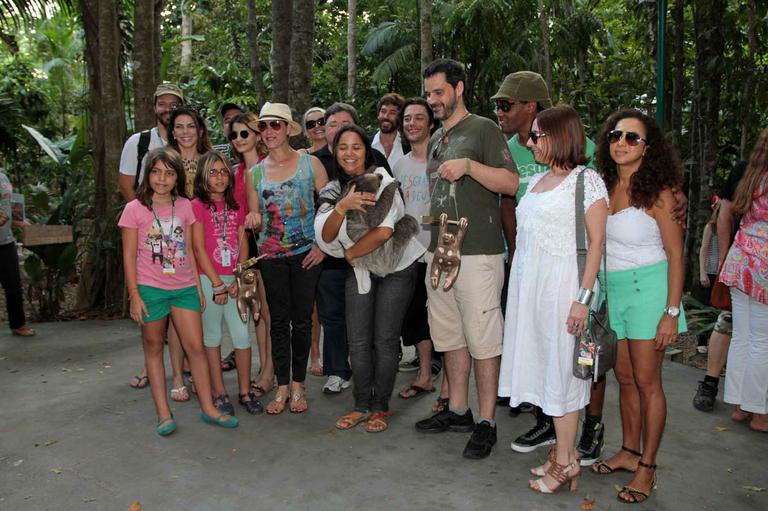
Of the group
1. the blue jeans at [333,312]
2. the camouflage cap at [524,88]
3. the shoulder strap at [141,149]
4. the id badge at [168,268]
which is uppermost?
the camouflage cap at [524,88]

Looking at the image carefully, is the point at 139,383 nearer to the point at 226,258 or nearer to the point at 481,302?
the point at 226,258

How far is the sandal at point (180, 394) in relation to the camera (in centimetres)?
468

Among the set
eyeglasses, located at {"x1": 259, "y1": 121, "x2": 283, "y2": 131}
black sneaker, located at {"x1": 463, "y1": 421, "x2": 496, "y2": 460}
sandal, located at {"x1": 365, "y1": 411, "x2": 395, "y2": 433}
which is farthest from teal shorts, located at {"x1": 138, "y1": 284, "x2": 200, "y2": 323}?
black sneaker, located at {"x1": 463, "y1": 421, "x2": 496, "y2": 460}

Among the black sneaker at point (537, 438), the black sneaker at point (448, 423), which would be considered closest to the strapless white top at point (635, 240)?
the black sneaker at point (537, 438)

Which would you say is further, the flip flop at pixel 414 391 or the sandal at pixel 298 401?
the flip flop at pixel 414 391

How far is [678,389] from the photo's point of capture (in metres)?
4.90

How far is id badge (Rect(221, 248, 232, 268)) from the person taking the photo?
4.45 meters

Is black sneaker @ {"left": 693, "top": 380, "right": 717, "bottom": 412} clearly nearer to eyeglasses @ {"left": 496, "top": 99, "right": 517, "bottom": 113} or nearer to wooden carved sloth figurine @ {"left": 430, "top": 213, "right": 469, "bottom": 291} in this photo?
wooden carved sloth figurine @ {"left": 430, "top": 213, "right": 469, "bottom": 291}

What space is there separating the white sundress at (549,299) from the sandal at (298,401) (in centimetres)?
159

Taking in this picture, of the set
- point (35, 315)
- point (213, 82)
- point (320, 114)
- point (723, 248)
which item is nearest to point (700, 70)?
point (723, 248)

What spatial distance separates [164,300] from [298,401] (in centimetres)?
111

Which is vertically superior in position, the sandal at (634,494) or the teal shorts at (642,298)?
the teal shorts at (642,298)

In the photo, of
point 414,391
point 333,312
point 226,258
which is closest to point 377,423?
point 414,391

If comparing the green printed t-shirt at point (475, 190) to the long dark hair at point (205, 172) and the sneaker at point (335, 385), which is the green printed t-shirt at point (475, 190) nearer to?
the long dark hair at point (205, 172)
